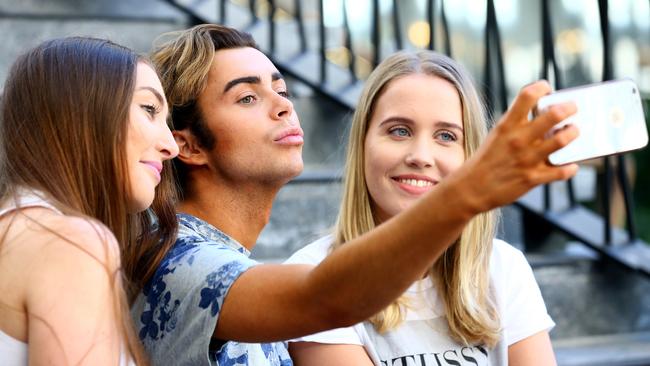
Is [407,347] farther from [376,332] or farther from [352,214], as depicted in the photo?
[352,214]

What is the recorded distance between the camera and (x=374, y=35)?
3564 millimetres

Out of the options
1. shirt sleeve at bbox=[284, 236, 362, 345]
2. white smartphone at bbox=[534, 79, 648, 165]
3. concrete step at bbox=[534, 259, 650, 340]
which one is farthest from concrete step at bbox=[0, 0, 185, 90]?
white smartphone at bbox=[534, 79, 648, 165]

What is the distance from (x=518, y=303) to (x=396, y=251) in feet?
3.25

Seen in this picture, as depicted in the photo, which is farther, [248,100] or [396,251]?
[248,100]

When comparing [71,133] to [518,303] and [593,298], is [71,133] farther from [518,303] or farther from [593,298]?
[593,298]

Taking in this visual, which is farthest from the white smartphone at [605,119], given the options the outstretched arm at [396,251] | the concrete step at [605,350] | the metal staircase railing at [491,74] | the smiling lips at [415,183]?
the metal staircase railing at [491,74]

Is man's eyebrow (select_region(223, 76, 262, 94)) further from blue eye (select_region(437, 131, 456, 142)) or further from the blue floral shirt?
blue eye (select_region(437, 131, 456, 142))

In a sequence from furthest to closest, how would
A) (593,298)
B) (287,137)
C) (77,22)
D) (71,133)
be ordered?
1. (77,22)
2. (593,298)
3. (287,137)
4. (71,133)

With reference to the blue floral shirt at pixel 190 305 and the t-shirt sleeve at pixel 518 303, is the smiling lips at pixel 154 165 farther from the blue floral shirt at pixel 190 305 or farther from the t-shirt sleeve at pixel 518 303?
the t-shirt sleeve at pixel 518 303

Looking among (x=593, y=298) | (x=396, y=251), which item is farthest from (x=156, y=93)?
(x=593, y=298)

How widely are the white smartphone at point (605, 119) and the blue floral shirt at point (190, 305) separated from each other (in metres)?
0.47

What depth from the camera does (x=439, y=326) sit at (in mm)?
1957

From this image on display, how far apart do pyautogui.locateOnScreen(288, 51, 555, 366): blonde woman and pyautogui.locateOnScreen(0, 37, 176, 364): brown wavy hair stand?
0.66m

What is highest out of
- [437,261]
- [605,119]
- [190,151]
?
[605,119]
